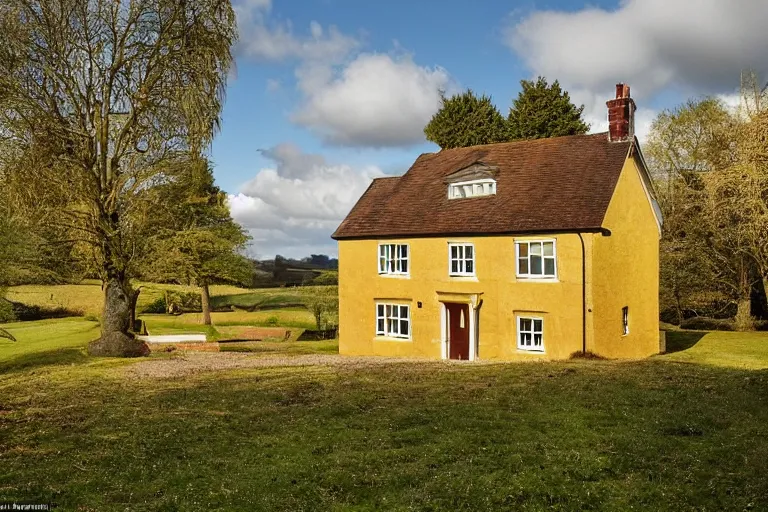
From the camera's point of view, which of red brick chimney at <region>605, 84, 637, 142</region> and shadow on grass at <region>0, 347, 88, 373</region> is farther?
red brick chimney at <region>605, 84, 637, 142</region>

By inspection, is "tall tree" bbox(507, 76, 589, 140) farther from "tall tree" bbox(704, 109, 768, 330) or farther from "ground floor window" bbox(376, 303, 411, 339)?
"ground floor window" bbox(376, 303, 411, 339)

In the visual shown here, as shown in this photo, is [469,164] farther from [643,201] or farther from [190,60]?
[190,60]

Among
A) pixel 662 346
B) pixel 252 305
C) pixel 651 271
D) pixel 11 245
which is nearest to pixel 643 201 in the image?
pixel 651 271

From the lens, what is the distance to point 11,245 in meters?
22.2

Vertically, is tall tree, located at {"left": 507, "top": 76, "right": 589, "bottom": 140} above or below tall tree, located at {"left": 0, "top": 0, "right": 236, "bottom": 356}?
above

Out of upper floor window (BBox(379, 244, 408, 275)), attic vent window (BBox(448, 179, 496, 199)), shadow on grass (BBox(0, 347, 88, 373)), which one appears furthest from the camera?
upper floor window (BBox(379, 244, 408, 275))

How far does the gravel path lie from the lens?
24.2 meters

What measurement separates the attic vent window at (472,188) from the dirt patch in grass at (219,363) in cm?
1017

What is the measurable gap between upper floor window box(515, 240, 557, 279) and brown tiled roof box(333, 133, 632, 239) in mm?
776

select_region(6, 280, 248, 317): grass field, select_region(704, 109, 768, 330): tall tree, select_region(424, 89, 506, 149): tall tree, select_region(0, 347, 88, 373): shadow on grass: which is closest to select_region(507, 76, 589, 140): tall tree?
select_region(424, 89, 506, 149): tall tree

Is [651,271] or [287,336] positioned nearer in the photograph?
[651,271]

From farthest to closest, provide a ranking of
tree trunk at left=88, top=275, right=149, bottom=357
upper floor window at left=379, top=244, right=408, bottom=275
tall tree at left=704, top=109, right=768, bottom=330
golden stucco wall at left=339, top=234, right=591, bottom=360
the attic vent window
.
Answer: upper floor window at left=379, top=244, right=408, bottom=275, the attic vent window, tall tree at left=704, top=109, right=768, bottom=330, tree trunk at left=88, top=275, right=149, bottom=357, golden stucco wall at left=339, top=234, right=591, bottom=360

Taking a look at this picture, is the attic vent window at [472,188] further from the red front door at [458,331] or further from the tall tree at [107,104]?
the tall tree at [107,104]

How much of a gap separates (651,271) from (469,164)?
1174cm
